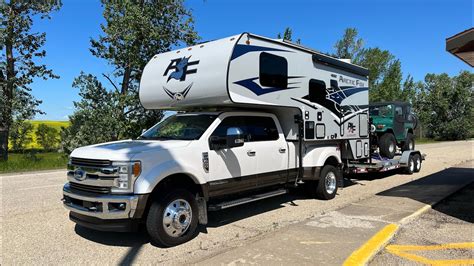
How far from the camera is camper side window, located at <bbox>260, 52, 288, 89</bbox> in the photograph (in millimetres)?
7398

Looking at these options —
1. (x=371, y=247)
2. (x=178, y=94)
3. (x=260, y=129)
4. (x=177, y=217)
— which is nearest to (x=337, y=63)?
(x=260, y=129)

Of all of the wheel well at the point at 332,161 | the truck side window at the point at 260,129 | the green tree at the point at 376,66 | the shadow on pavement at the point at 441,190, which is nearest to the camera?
the truck side window at the point at 260,129

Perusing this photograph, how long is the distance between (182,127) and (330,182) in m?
4.24

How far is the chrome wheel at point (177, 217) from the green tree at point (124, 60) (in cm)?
1671

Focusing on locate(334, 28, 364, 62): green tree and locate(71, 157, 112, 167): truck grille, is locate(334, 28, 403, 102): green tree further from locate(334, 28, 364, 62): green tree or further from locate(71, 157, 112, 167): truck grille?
locate(71, 157, 112, 167): truck grille

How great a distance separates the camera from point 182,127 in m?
6.86

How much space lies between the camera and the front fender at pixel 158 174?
17.5ft

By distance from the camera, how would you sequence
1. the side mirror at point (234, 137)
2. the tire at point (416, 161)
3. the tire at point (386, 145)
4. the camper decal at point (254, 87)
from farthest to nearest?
the tire at point (416, 161)
the tire at point (386, 145)
the camper decal at point (254, 87)
the side mirror at point (234, 137)

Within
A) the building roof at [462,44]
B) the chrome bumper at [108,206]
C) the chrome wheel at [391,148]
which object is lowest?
the chrome bumper at [108,206]

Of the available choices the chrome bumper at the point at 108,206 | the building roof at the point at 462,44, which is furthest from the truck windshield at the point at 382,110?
the chrome bumper at the point at 108,206

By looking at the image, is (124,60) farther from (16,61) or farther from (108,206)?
(108,206)

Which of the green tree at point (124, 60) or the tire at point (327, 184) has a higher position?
the green tree at point (124, 60)

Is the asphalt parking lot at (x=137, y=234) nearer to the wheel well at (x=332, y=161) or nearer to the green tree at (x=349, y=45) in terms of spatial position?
the wheel well at (x=332, y=161)

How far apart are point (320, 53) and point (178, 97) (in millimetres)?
3895
